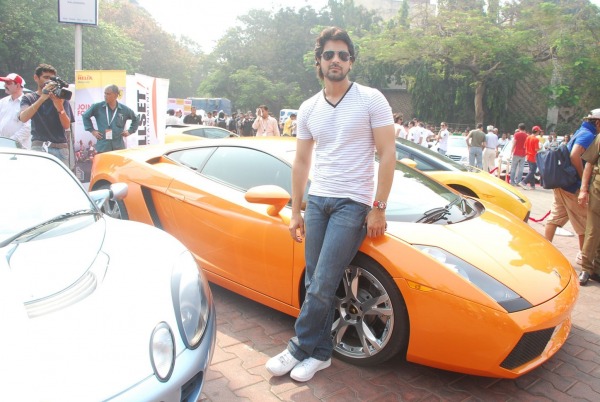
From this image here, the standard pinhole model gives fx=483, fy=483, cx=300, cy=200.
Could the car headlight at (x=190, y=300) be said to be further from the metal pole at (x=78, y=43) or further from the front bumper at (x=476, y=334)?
the metal pole at (x=78, y=43)

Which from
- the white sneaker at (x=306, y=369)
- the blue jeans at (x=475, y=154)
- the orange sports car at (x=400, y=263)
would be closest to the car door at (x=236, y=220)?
the orange sports car at (x=400, y=263)

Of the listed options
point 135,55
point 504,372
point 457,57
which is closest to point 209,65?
point 135,55

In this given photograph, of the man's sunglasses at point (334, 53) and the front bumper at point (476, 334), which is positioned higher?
the man's sunglasses at point (334, 53)

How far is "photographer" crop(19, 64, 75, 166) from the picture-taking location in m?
5.07

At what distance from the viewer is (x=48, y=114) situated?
17.2 ft

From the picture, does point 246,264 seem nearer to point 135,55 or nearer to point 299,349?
point 299,349

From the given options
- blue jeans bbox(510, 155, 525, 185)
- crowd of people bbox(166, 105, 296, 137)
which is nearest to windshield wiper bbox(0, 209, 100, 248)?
crowd of people bbox(166, 105, 296, 137)

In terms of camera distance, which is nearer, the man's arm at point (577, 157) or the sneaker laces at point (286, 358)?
the sneaker laces at point (286, 358)

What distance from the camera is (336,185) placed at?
8.41 ft

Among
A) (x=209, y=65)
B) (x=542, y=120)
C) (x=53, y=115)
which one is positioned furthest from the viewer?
(x=209, y=65)

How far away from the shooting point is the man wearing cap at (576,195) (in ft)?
15.1

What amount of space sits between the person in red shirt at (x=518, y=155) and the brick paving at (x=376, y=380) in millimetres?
10610

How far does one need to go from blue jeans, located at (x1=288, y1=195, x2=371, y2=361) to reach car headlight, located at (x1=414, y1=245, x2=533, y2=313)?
15.6 inches

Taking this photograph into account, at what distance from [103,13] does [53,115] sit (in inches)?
2357
